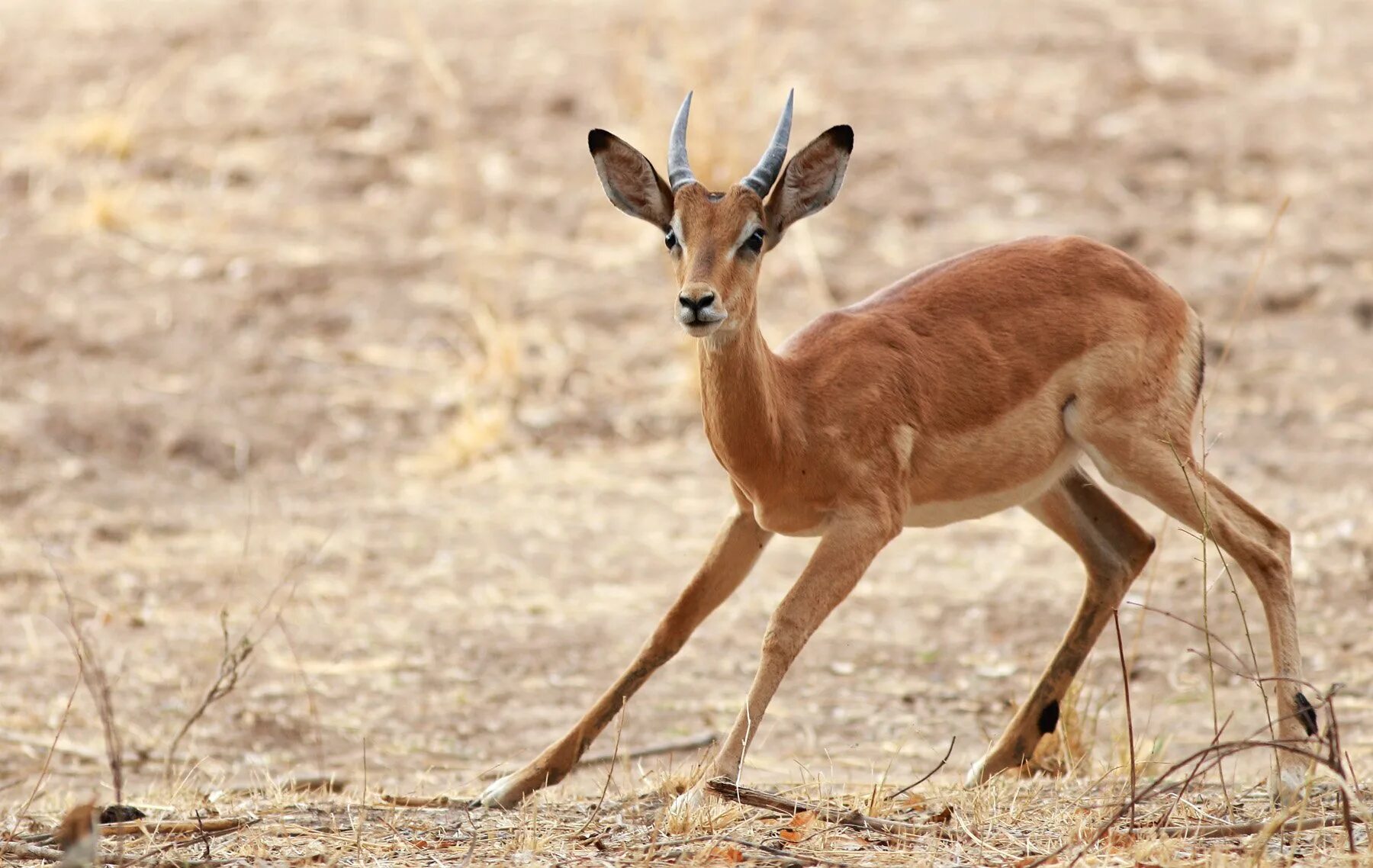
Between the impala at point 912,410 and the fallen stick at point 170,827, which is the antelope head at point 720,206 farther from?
the fallen stick at point 170,827

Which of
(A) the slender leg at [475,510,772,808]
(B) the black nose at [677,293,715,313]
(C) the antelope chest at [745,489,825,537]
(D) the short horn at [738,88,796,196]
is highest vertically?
(D) the short horn at [738,88,796,196]

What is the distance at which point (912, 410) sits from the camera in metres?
5.60

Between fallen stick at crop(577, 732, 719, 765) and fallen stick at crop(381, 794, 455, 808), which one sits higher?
fallen stick at crop(577, 732, 719, 765)

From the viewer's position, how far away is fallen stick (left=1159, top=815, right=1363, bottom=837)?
4559 mm

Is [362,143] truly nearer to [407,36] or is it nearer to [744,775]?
[407,36]

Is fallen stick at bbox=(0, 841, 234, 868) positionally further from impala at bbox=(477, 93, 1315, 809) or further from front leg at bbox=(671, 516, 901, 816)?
front leg at bbox=(671, 516, 901, 816)

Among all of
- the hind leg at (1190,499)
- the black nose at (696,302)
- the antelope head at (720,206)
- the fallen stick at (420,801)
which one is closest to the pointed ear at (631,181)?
the antelope head at (720,206)

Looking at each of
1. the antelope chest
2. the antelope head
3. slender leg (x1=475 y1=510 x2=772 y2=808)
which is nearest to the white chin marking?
the antelope head

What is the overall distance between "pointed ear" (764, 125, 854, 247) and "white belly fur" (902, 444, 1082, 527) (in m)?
1.05

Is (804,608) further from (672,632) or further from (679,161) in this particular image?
(679,161)

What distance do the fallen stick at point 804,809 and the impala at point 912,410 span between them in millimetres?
220

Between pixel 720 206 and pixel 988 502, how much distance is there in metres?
1.42

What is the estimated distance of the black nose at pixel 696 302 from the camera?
4805 millimetres

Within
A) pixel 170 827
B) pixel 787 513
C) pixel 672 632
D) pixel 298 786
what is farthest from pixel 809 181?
pixel 298 786
